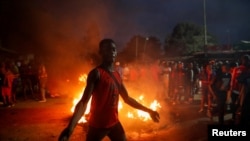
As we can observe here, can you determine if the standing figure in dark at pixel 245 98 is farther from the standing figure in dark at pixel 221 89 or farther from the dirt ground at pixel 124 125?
the dirt ground at pixel 124 125

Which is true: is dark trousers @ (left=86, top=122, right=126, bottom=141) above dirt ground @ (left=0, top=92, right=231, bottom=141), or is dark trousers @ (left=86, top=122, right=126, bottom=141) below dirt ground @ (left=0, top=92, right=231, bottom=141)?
above

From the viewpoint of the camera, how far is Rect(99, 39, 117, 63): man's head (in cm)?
354

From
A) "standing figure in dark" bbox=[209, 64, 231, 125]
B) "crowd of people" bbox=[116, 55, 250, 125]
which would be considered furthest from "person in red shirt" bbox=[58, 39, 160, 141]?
"standing figure in dark" bbox=[209, 64, 231, 125]

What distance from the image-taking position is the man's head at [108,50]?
354cm

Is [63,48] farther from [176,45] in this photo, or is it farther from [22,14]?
[176,45]

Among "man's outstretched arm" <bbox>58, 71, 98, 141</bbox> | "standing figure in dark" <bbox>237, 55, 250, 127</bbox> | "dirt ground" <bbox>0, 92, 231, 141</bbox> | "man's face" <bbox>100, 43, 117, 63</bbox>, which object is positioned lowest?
"dirt ground" <bbox>0, 92, 231, 141</bbox>

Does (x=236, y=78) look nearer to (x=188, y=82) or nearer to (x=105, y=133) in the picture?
(x=188, y=82)

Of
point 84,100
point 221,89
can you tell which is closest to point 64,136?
point 84,100

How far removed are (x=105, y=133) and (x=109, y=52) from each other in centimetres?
100

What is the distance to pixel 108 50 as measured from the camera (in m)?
3.55

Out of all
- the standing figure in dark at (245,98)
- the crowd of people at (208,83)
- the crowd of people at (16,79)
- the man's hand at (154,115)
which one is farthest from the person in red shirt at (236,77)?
the crowd of people at (16,79)

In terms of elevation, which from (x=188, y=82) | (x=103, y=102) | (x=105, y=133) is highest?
(x=103, y=102)

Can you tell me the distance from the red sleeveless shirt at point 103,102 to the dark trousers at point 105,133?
0.05 metres

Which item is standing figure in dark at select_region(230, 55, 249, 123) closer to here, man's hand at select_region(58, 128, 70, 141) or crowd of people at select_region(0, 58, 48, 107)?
man's hand at select_region(58, 128, 70, 141)
